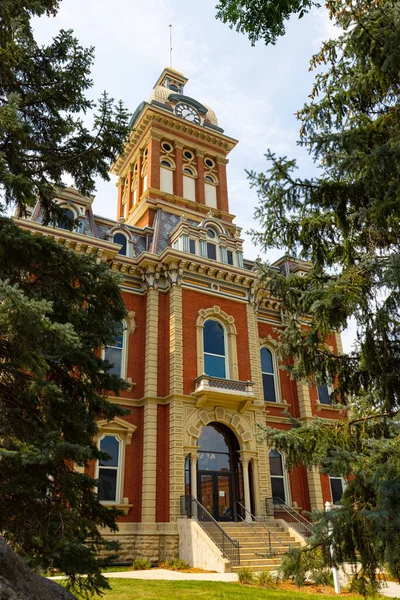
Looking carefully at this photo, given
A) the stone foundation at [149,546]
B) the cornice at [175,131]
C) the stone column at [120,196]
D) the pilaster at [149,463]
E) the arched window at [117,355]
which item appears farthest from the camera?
the stone column at [120,196]

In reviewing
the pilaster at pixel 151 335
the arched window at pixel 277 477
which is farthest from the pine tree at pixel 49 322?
the arched window at pixel 277 477

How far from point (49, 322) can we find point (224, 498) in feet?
48.9

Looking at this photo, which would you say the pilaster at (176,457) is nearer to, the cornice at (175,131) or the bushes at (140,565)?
the bushes at (140,565)

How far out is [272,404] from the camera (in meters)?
21.4

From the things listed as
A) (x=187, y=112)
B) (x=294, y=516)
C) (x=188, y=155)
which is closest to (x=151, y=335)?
(x=294, y=516)

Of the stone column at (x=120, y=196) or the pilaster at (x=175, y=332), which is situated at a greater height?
the stone column at (x=120, y=196)

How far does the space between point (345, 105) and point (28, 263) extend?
21.2 ft

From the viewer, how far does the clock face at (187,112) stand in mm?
30500

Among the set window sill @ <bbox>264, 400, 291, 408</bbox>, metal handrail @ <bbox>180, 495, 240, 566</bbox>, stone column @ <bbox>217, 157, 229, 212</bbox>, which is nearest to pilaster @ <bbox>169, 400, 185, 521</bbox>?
metal handrail @ <bbox>180, 495, 240, 566</bbox>

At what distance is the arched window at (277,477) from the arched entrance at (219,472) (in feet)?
6.39

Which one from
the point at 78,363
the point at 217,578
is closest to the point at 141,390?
the point at 217,578

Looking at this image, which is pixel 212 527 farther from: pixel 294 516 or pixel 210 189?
pixel 210 189

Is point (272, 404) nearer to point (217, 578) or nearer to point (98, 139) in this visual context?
point (217, 578)

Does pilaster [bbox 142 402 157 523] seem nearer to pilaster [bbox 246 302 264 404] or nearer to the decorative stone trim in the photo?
the decorative stone trim
